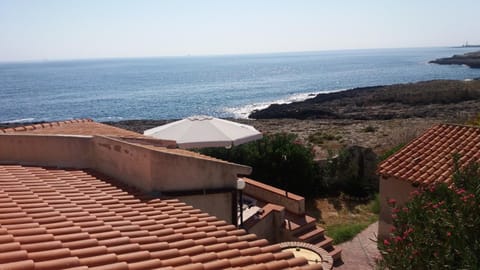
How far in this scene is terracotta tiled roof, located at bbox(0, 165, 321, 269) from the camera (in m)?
3.95

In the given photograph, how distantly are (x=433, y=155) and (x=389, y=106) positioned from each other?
48.3m

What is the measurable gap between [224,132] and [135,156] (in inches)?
236

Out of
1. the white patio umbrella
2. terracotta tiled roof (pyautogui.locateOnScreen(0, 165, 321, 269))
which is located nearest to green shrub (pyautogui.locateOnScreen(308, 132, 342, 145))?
the white patio umbrella

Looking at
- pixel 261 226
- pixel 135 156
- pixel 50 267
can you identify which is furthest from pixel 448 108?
pixel 50 267

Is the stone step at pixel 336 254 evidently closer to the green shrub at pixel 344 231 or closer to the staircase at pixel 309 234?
the staircase at pixel 309 234

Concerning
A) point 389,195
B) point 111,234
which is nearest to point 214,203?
point 111,234

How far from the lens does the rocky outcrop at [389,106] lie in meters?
49.9

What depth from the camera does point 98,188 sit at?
678cm

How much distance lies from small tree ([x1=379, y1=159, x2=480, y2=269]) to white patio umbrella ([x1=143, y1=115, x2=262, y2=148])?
7.25 metres

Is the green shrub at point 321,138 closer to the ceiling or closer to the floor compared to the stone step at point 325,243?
closer to the floor

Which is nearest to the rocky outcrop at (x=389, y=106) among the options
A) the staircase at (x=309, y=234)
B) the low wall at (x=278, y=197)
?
the low wall at (x=278, y=197)

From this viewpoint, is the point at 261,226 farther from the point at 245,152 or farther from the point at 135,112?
the point at 135,112

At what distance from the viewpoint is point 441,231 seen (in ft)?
16.6

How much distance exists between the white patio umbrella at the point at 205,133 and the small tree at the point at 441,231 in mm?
7253
